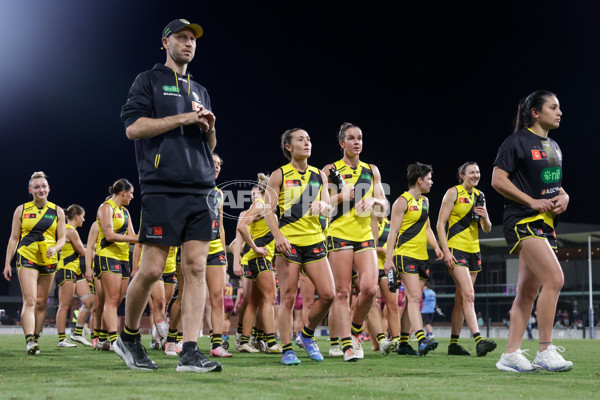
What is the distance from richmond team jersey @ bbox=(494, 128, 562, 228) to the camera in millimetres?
5773

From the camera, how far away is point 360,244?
7246 mm

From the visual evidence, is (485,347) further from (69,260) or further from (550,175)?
(69,260)

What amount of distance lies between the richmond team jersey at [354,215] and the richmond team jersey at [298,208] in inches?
16.3

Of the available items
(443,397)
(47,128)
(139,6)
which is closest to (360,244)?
(443,397)

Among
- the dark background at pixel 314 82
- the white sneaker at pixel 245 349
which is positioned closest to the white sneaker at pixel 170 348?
the white sneaker at pixel 245 349

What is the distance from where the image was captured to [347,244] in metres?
7.20

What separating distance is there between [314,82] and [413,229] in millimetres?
33792

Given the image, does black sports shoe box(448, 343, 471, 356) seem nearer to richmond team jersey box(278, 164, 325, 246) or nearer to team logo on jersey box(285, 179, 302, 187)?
richmond team jersey box(278, 164, 325, 246)

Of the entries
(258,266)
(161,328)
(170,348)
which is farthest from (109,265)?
(258,266)

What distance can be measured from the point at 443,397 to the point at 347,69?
127ft

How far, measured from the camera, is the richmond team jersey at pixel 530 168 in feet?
18.9

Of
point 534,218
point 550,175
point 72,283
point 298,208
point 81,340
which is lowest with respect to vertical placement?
point 81,340

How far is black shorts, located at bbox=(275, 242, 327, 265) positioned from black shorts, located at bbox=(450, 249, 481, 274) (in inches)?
117

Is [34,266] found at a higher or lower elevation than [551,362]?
higher
